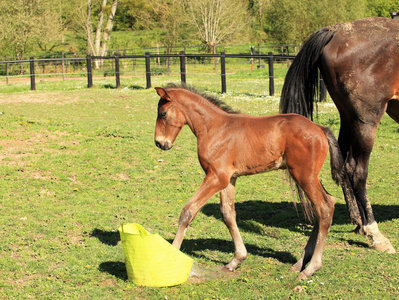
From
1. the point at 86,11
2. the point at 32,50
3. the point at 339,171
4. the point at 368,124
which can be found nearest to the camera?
the point at 339,171

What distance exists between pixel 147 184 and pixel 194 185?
83 centimetres

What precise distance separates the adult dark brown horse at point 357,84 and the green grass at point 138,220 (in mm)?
791

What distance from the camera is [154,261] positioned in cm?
430

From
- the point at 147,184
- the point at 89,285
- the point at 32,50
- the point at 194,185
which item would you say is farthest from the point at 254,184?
the point at 32,50

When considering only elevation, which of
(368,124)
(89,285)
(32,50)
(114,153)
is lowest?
(89,285)

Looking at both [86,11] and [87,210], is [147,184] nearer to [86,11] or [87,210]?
[87,210]

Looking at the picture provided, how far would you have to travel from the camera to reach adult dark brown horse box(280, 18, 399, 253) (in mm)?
5602

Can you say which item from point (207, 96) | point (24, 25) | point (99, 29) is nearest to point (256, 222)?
point (207, 96)

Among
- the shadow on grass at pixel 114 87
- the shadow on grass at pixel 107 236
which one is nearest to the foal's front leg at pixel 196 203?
the shadow on grass at pixel 107 236

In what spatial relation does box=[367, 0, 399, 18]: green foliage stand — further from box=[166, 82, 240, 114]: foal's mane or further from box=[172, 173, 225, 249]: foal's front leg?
box=[172, 173, 225, 249]: foal's front leg

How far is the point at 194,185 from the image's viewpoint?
8.07 metres

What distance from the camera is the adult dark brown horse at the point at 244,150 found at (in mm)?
4629

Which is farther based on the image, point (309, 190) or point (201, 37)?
point (201, 37)

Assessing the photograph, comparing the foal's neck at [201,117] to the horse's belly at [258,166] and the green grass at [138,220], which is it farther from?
the green grass at [138,220]
